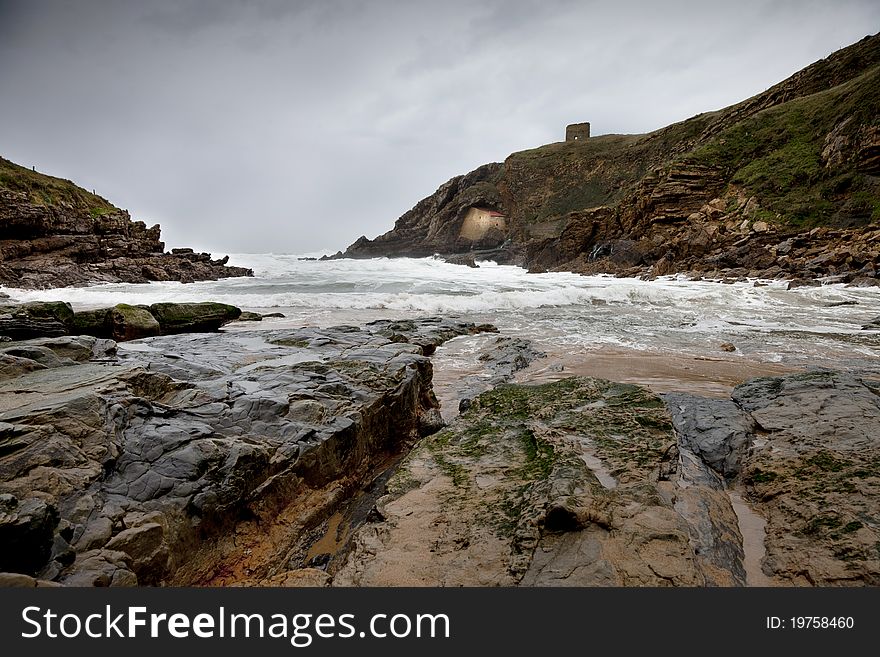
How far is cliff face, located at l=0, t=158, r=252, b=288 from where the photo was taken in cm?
2298

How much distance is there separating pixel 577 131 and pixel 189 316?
3237 inches

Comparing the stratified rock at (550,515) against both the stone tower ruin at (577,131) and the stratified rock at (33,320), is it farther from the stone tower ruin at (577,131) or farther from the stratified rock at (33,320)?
the stone tower ruin at (577,131)

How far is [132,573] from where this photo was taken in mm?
1993

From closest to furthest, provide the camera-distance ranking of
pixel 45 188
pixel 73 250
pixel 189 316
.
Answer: pixel 189 316
pixel 73 250
pixel 45 188

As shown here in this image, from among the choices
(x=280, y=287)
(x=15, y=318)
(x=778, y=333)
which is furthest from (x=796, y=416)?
(x=280, y=287)

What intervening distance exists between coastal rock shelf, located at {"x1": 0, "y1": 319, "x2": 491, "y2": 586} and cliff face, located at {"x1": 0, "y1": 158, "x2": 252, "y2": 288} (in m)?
25.8

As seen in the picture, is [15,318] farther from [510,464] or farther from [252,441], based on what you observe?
[510,464]

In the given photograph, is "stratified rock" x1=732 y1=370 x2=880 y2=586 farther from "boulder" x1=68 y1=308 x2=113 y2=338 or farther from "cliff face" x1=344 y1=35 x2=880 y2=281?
"cliff face" x1=344 y1=35 x2=880 y2=281

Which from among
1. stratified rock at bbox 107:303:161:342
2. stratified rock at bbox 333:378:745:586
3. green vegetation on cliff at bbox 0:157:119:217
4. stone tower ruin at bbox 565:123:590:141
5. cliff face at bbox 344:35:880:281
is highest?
stone tower ruin at bbox 565:123:590:141

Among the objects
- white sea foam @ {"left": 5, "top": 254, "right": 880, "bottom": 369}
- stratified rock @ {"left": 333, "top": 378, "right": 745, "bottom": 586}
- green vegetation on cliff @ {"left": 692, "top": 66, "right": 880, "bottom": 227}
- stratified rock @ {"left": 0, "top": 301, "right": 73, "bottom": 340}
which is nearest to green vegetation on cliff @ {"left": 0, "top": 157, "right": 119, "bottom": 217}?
white sea foam @ {"left": 5, "top": 254, "right": 880, "bottom": 369}

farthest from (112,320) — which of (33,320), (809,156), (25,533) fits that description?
(809,156)

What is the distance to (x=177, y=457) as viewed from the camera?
2.68 m

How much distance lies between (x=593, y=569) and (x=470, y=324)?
8.58 metres

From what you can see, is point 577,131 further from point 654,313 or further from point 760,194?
point 654,313
